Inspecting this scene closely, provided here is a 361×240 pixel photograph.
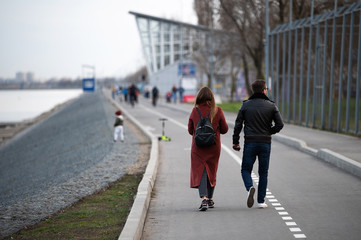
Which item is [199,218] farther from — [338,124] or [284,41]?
[284,41]

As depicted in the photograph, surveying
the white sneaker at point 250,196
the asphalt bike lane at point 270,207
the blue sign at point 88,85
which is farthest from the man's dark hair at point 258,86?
the blue sign at point 88,85

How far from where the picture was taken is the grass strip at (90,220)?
21.2ft

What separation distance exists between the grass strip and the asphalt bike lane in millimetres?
462

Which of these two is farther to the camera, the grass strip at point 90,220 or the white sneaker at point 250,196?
the white sneaker at point 250,196

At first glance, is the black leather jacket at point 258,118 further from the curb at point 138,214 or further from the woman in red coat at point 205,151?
the curb at point 138,214

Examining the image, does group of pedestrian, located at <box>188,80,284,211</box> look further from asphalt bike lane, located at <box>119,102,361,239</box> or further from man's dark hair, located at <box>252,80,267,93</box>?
asphalt bike lane, located at <box>119,102,361,239</box>

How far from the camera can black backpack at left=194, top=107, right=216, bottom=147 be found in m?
7.03

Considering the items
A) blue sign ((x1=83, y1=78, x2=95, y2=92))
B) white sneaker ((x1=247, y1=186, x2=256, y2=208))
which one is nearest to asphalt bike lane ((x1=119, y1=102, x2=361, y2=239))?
white sneaker ((x1=247, y1=186, x2=256, y2=208))

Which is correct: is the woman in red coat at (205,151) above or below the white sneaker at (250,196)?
above

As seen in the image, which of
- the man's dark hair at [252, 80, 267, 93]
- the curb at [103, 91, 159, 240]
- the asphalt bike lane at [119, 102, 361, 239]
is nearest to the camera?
the curb at [103, 91, 159, 240]

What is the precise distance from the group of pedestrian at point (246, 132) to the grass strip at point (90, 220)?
127 centimetres

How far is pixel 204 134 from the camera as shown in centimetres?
703

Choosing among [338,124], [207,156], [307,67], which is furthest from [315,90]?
[207,156]

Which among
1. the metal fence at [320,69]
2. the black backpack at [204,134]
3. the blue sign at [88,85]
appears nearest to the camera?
the black backpack at [204,134]
